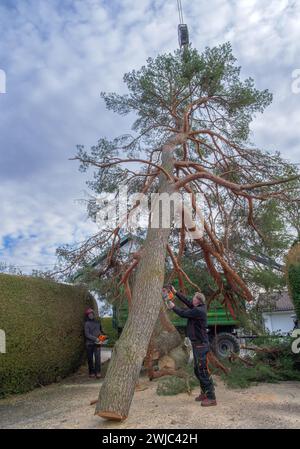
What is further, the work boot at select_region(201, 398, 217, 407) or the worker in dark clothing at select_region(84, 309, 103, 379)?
the worker in dark clothing at select_region(84, 309, 103, 379)

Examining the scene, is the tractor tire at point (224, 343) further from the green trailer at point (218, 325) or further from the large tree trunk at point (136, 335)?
the large tree trunk at point (136, 335)

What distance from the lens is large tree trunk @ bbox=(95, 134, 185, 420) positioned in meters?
4.26

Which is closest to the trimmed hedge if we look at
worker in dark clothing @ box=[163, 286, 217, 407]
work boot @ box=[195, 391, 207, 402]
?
worker in dark clothing @ box=[163, 286, 217, 407]

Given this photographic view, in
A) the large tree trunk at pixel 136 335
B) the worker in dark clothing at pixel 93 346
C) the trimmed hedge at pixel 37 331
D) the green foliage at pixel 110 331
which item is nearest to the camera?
the large tree trunk at pixel 136 335

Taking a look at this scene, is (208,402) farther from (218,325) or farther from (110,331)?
(110,331)

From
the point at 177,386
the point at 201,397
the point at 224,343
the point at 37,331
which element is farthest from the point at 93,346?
the point at 224,343

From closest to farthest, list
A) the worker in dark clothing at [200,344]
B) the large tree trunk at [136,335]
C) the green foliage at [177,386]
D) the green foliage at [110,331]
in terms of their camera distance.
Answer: the large tree trunk at [136,335] < the worker in dark clothing at [200,344] < the green foliage at [177,386] < the green foliage at [110,331]

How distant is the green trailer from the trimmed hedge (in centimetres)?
188

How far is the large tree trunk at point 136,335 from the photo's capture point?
426cm

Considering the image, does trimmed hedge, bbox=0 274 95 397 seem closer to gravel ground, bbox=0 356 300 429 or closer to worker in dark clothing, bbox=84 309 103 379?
worker in dark clothing, bbox=84 309 103 379

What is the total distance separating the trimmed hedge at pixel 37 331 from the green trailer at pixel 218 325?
188 cm

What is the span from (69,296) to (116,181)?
302 centimetres

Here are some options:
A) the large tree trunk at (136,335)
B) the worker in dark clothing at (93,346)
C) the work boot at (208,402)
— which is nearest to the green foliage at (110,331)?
the worker in dark clothing at (93,346)
